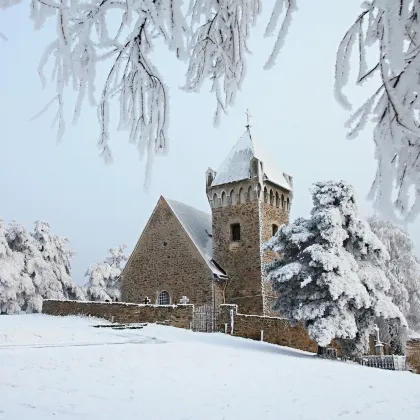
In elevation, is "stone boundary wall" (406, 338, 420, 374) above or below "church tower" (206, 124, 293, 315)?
below

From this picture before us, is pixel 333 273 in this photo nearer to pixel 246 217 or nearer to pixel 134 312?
pixel 134 312

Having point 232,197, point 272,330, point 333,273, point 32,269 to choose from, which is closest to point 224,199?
point 232,197

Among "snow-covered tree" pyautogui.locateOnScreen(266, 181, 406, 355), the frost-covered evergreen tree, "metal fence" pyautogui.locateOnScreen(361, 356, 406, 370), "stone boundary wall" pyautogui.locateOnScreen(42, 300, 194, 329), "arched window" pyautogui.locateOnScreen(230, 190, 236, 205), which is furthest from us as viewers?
the frost-covered evergreen tree

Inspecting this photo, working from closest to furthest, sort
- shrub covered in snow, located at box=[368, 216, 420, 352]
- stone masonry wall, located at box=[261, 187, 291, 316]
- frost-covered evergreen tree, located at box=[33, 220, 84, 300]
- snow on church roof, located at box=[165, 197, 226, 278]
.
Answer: stone masonry wall, located at box=[261, 187, 291, 316] < snow on church roof, located at box=[165, 197, 226, 278] < shrub covered in snow, located at box=[368, 216, 420, 352] < frost-covered evergreen tree, located at box=[33, 220, 84, 300]

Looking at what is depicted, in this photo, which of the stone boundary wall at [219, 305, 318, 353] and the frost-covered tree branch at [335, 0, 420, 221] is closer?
the frost-covered tree branch at [335, 0, 420, 221]

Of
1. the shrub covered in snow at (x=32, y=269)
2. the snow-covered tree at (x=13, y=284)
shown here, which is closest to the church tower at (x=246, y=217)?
the shrub covered in snow at (x=32, y=269)

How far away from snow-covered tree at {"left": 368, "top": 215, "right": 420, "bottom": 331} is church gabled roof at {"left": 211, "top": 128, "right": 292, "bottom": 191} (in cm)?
614

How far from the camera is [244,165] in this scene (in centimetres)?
2798

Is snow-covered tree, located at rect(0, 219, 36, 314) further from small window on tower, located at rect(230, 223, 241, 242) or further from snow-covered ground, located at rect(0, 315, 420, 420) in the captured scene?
snow-covered ground, located at rect(0, 315, 420, 420)

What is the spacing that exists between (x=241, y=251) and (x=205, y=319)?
20.9 feet

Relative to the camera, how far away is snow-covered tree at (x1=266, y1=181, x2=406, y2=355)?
53.3 ft

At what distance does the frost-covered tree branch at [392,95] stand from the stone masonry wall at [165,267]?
23.1 metres

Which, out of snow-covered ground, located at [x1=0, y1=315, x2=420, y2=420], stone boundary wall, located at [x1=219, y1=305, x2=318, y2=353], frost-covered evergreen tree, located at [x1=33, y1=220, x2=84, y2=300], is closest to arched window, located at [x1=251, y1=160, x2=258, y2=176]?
stone boundary wall, located at [x1=219, y1=305, x2=318, y2=353]

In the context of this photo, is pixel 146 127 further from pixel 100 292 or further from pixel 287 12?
pixel 100 292
